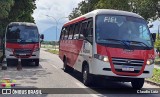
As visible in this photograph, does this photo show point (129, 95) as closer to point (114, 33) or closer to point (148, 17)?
point (114, 33)

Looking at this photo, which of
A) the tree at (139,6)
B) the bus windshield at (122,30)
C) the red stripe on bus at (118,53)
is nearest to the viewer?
the red stripe on bus at (118,53)

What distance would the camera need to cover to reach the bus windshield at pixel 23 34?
71.2 feet

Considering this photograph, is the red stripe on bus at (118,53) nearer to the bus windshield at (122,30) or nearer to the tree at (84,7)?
the bus windshield at (122,30)

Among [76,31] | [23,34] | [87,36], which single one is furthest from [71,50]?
[23,34]

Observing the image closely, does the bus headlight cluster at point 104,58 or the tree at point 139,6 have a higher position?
the tree at point 139,6

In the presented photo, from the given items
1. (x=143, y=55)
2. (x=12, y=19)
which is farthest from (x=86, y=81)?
(x=12, y=19)

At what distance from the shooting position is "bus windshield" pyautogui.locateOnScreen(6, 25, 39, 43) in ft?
71.2

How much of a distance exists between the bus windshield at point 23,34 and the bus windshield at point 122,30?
10.1 meters

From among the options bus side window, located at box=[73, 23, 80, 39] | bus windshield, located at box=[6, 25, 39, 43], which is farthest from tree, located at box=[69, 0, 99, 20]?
bus side window, located at box=[73, 23, 80, 39]

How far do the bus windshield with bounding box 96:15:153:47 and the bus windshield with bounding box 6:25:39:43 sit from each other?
33.1 feet

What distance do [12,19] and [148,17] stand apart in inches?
623

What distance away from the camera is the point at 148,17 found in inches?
1566

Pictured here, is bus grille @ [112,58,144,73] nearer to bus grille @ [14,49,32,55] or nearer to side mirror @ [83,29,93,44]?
side mirror @ [83,29,93,44]

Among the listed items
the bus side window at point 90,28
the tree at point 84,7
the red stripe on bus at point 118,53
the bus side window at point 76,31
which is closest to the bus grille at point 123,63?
the red stripe on bus at point 118,53
